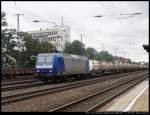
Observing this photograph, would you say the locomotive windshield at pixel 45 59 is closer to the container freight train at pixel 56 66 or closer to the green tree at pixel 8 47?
the container freight train at pixel 56 66

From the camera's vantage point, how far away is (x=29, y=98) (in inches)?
768

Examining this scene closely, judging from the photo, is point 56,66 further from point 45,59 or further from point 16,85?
point 16,85

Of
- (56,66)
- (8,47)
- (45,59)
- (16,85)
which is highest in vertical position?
(8,47)

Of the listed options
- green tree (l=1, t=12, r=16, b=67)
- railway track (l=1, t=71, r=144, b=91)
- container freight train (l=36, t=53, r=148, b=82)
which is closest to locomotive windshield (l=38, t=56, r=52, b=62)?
container freight train (l=36, t=53, r=148, b=82)

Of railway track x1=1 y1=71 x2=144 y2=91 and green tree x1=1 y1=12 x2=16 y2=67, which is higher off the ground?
green tree x1=1 y1=12 x2=16 y2=67

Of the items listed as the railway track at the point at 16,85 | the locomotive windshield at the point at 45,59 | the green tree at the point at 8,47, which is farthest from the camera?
the green tree at the point at 8,47

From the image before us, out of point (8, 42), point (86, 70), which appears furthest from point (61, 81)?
point (8, 42)

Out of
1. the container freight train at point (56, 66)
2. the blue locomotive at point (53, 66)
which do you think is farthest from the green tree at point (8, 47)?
the blue locomotive at point (53, 66)

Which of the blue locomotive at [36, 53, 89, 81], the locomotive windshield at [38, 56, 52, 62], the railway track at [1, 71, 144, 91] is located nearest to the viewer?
the railway track at [1, 71, 144, 91]

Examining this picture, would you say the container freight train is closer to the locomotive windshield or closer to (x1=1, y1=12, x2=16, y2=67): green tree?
the locomotive windshield

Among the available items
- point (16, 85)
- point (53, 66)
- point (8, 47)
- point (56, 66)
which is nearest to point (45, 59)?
point (53, 66)

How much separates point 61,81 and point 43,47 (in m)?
24.5

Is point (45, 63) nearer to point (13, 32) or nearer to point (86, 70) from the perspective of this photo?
point (86, 70)

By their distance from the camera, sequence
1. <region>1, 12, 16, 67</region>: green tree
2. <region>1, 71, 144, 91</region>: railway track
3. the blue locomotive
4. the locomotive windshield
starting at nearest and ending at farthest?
<region>1, 71, 144, 91</region>: railway track, the blue locomotive, the locomotive windshield, <region>1, 12, 16, 67</region>: green tree
